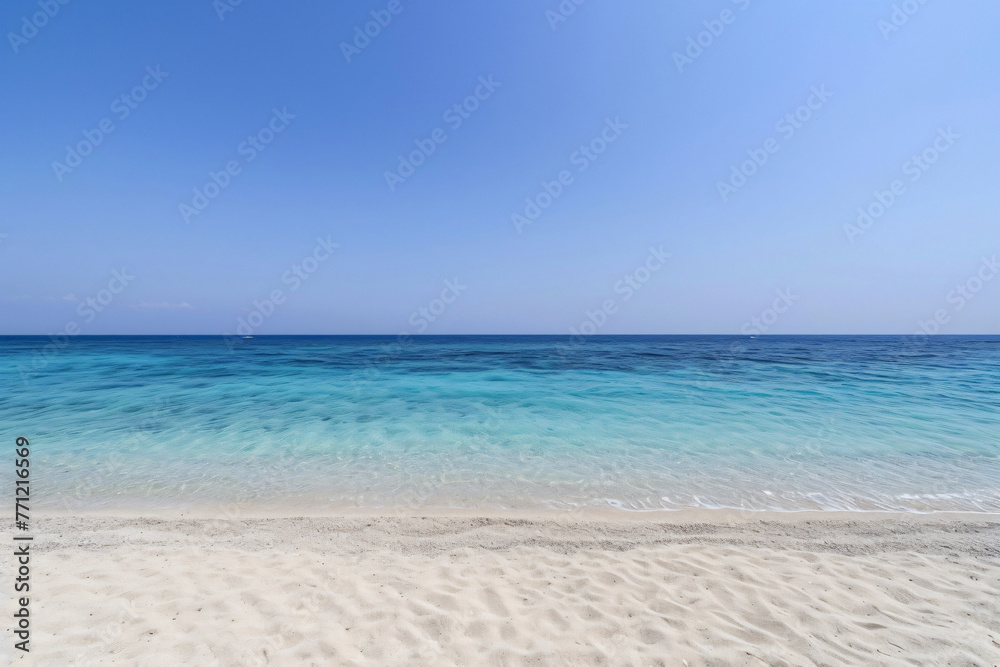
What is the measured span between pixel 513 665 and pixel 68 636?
144 inches

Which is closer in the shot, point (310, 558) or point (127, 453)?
point (310, 558)

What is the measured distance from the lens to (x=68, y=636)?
9.99ft

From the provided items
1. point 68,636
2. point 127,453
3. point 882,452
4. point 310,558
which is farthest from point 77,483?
point 882,452

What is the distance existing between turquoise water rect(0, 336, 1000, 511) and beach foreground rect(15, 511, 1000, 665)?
0.95 metres

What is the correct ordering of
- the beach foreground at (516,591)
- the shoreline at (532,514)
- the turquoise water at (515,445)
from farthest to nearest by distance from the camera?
the turquoise water at (515,445), the shoreline at (532,514), the beach foreground at (516,591)

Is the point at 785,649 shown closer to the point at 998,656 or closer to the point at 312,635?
the point at 998,656

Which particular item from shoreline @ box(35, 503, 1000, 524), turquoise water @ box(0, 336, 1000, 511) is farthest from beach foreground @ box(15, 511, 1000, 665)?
turquoise water @ box(0, 336, 1000, 511)

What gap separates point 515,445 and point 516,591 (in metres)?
5.02

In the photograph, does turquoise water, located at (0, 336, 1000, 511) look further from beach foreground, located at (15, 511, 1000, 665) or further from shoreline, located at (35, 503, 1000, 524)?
beach foreground, located at (15, 511, 1000, 665)

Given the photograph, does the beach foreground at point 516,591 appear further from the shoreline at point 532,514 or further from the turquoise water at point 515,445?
the turquoise water at point 515,445

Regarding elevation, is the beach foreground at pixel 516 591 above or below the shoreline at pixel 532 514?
above

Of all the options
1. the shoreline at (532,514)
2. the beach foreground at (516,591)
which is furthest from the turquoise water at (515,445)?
the beach foreground at (516,591)

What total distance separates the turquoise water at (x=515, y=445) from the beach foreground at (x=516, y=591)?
0.95m

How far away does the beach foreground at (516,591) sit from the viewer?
2.97m
